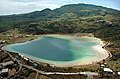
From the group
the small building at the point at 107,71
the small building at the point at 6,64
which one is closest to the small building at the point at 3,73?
the small building at the point at 6,64

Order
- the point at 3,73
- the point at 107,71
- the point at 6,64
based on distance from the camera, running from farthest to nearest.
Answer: the point at 6,64
the point at 107,71
the point at 3,73

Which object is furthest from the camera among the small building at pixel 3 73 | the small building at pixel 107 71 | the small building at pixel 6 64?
the small building at pixel 6 64

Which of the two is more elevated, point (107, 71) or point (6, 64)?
point (6, 64)

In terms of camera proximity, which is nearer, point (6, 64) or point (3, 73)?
point (3, 73)

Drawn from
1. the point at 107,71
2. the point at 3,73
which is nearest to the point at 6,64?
the point at 3,73

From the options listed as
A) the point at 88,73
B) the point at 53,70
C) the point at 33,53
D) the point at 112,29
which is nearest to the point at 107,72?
the point at 88,73

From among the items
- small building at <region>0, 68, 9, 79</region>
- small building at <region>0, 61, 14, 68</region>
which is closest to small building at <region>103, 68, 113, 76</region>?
small building at <region>0, 68, 9, 79</region>

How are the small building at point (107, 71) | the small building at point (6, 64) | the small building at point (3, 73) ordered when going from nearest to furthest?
1. the small building at point (3, 73)
2. the small building at point (107, 71)
3. the small building at point (6, 64)

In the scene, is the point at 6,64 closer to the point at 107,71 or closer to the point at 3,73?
the point at 3,73

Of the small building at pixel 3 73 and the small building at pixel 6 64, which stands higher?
the small building at pixel 6 64

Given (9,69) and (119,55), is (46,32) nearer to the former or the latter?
(119,55)

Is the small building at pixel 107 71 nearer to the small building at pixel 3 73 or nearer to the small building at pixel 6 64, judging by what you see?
the small building at pixel 3 73

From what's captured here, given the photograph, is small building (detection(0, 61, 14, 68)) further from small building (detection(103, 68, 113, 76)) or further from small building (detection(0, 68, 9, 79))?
small building (detection(103, 68, 113, 76))
